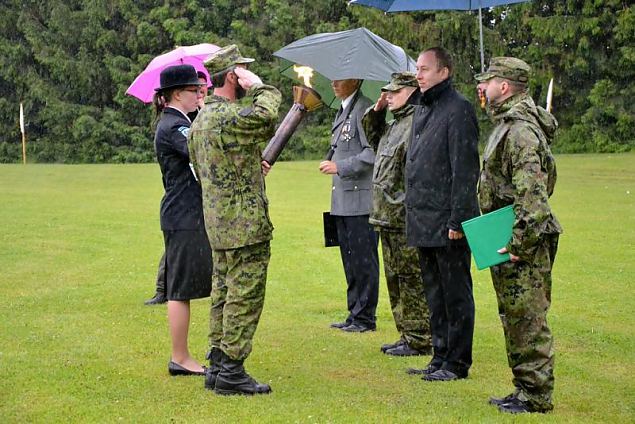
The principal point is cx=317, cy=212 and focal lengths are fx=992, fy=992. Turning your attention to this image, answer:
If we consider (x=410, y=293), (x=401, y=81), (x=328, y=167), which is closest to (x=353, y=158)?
(x=328, y=167)

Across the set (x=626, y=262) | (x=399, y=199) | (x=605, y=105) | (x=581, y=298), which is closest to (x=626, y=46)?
(x=605, y=105)

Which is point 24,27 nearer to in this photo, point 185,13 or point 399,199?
point 185,13

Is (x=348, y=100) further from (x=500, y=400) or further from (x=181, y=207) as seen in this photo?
(x=500, y=400)

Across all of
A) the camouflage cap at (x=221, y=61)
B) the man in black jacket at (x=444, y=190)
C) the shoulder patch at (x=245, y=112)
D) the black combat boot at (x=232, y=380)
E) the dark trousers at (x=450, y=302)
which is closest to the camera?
the shoulder patch at (x=245, y=112)

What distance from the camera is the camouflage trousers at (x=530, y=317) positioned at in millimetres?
5375

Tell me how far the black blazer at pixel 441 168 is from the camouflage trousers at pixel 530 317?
704mm

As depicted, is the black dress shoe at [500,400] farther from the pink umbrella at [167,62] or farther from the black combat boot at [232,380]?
the pink umbrella at [167,62]

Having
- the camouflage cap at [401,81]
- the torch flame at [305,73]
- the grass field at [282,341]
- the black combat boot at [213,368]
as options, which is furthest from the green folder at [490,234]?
the torch flame at [305,73]

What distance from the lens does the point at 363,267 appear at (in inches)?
324

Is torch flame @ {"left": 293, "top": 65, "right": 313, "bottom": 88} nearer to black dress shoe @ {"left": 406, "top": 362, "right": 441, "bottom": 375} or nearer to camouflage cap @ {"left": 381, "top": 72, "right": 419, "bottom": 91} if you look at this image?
camouflage cap @ {"left": 381, "top": 72, "right": 419, "bottom": 91}

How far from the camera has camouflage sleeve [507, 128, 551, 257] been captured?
17.1 ft

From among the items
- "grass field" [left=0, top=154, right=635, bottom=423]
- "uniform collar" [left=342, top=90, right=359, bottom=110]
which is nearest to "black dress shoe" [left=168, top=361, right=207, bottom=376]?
"grass field" [left=0, top=154, right=635, bottom=423]

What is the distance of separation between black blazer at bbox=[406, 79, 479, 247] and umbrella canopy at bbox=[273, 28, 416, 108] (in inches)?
55.8

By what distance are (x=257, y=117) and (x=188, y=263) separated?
1222mm
